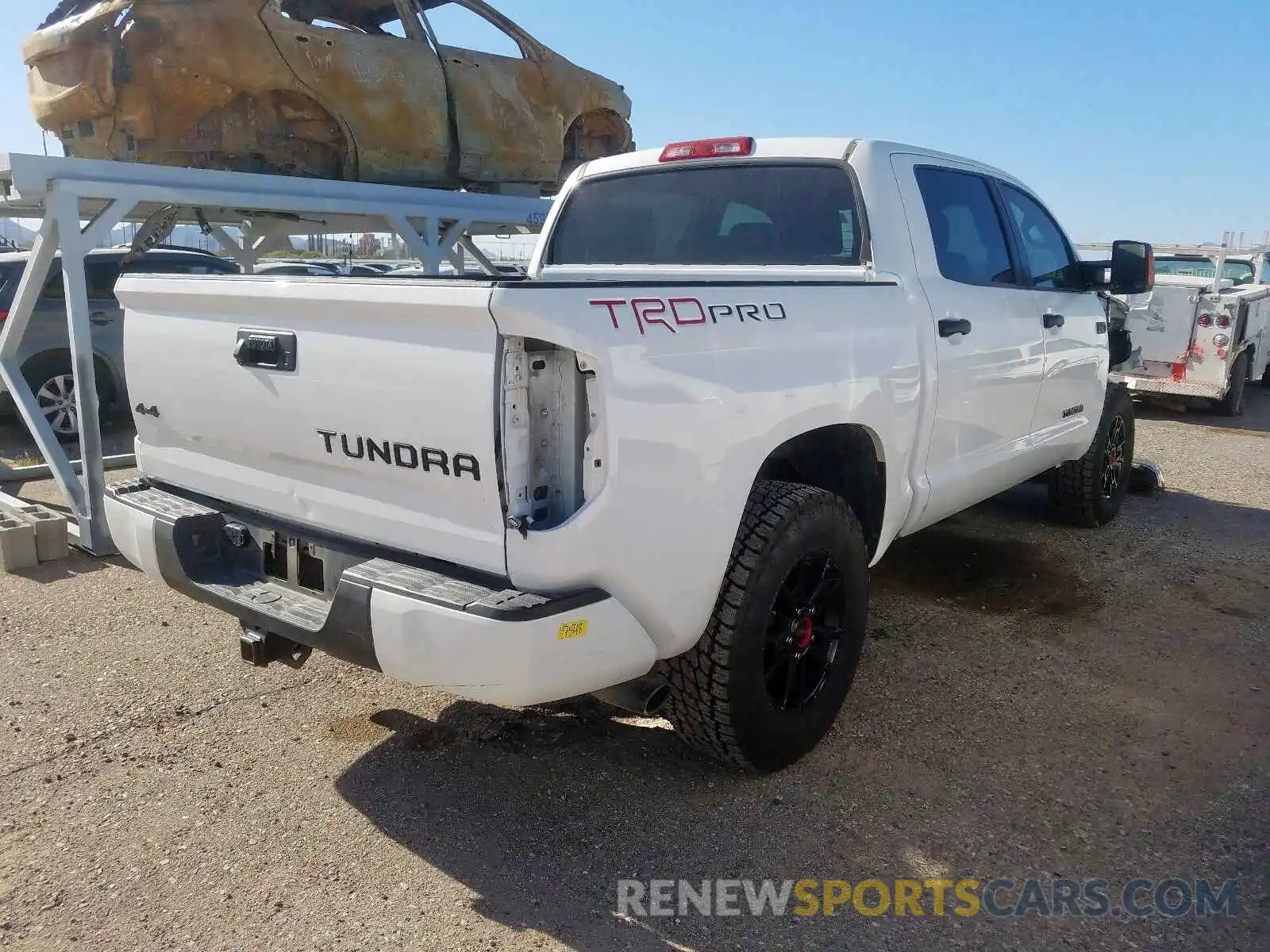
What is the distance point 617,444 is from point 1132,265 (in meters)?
3.42

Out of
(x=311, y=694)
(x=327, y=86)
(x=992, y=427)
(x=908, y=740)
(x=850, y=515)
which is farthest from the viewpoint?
(x=327, y=86)

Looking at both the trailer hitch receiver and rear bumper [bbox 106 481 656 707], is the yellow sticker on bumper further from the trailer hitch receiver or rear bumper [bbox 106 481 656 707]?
the trailer hitch receiver

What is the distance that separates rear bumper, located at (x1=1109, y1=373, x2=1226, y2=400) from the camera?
10.0m

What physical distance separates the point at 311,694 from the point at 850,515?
2066mm

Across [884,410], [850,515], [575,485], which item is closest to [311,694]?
[575,485]

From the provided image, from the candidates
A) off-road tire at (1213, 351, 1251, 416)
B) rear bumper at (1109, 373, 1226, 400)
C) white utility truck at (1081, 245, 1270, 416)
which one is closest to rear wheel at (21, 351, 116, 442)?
white utility truck at (1081, 245, 1270, 416)

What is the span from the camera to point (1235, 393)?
413 inches

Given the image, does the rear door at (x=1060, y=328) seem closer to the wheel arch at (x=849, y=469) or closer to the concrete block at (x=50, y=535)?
the wheel arch at (x=849, y=469)

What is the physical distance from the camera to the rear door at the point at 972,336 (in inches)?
141

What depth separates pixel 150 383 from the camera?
10.3 ft

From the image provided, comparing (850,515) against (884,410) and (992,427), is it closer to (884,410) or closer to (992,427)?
(884,410)

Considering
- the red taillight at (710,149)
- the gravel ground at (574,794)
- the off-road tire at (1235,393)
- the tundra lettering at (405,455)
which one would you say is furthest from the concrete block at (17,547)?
the off-road tire at (1235,393)
